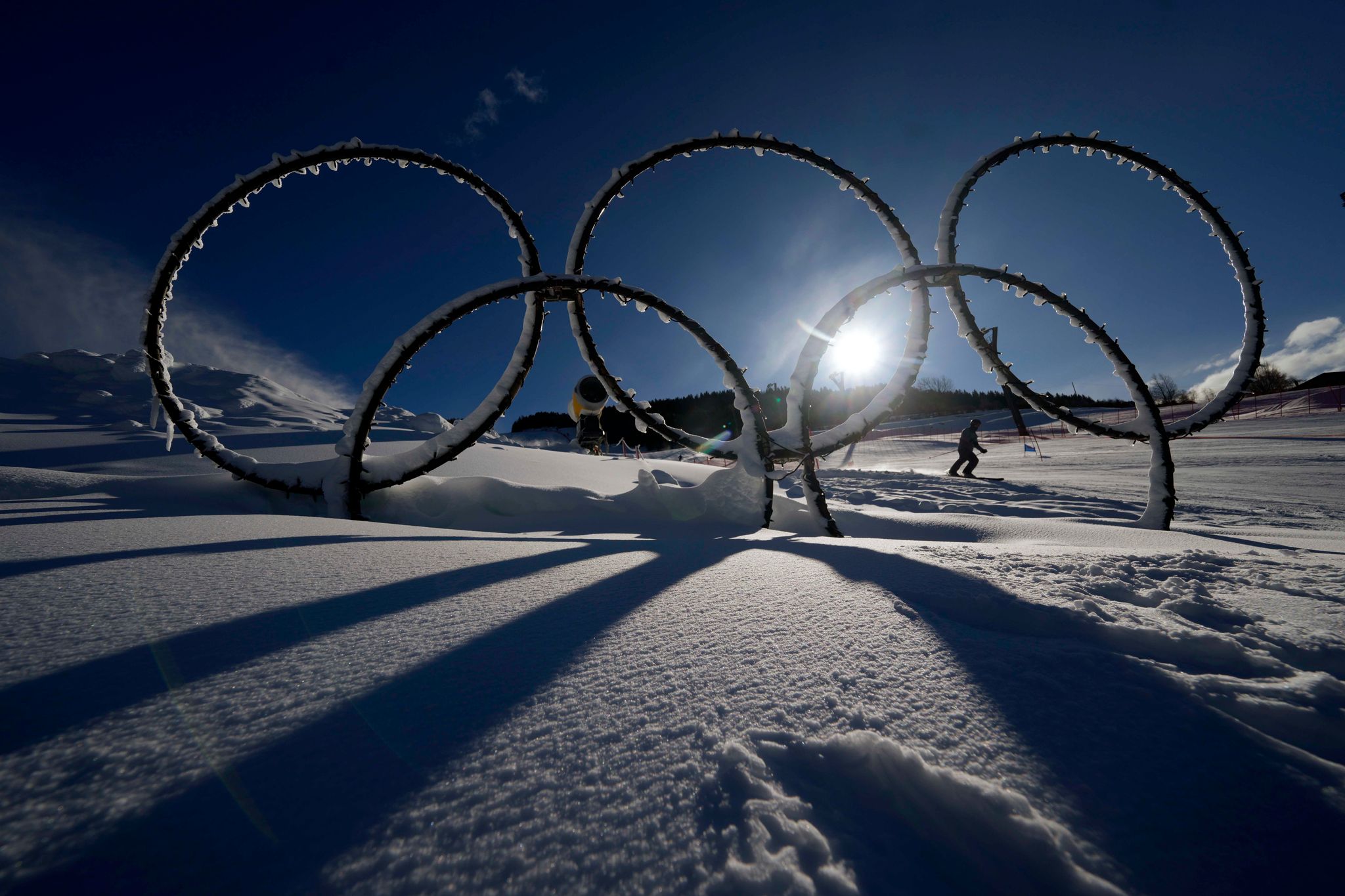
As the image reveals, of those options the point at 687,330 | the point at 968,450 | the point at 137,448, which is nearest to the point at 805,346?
the point at 687,330

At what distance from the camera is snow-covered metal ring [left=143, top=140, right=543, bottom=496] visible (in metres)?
3.89

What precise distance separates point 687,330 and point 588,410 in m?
11.5

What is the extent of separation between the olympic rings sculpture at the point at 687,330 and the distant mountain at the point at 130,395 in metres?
3.94

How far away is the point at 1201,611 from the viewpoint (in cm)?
139

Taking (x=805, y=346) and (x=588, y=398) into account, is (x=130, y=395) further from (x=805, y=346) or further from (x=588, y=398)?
(x=805, y=346)

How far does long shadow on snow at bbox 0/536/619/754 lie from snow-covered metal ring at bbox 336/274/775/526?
2379 millimetres

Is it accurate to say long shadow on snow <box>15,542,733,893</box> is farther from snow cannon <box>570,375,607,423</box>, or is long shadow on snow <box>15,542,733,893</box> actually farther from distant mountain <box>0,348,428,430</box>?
snow cannon <box>570,375,607,423</box>

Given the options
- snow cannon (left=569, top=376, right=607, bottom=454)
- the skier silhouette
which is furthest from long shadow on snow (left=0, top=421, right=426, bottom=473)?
the skier silhouette

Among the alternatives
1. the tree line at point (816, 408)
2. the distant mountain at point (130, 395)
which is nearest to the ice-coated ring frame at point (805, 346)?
the distant mountain at point (130, 395)

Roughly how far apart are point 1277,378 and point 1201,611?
54.8 m

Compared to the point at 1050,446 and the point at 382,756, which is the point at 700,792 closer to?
the point at 382,756

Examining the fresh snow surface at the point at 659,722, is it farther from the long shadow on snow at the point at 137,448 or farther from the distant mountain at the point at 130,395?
the distant mountain at the point at 130,395

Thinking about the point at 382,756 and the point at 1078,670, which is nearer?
the point at 382,756

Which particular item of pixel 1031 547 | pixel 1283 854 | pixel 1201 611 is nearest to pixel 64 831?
pixel 1283 854
